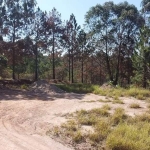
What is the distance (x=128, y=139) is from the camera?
6203 mm

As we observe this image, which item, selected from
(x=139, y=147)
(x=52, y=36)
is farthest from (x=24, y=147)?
(x=52, y=36)

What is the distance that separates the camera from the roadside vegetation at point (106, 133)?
19.8ft

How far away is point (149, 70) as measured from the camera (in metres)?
21.2

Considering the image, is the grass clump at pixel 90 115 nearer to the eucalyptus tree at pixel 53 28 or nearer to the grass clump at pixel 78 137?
the grass clump at pixel 78 137

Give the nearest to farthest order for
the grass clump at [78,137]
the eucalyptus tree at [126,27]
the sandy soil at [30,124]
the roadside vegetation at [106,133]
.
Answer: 1. the sandy soil at [30,124]
2. the roadside vegetation at [106,133]
3. the grass clump at [78,137]
4. the eucalyptus tree at [126,27]

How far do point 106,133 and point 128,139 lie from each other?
73cm

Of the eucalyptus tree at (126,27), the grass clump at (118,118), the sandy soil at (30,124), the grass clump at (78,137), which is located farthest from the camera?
the eucalyptus tree at (126,27)

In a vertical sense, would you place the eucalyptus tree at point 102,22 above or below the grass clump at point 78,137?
above

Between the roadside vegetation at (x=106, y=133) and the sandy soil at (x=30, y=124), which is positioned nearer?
the sandy soil at (x=30, y=124)

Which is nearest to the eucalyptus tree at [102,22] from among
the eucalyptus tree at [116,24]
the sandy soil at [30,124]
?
the eucalyptus tree at [116,24]

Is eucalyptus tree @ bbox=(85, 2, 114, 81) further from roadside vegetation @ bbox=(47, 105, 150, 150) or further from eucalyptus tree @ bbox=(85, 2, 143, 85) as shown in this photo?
roadside vegetation @ bbox=(47, 105, 150, 150)

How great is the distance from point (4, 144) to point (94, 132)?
241 centimetres

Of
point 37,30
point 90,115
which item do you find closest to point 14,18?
point 37,30

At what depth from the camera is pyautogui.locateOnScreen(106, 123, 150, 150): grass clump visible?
5934mm
